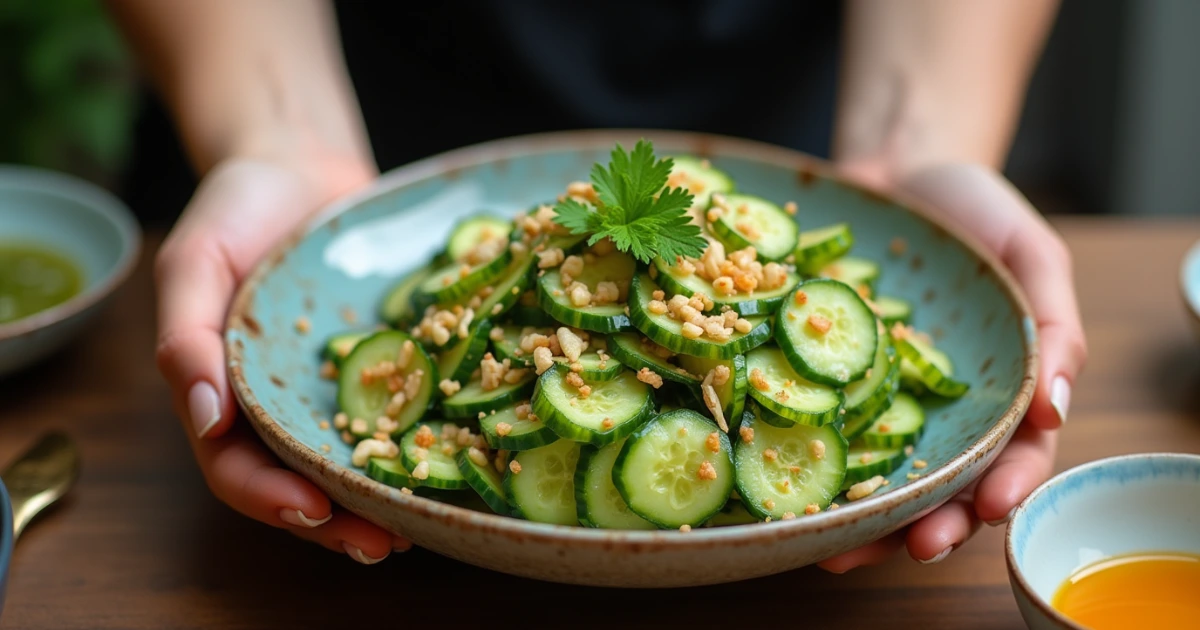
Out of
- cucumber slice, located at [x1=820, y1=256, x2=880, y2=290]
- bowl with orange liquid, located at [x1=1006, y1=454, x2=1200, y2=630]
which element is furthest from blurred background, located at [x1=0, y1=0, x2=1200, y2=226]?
bowl with orange liquid, located at [x1=1006, y1=454, x2=1200, y2=630]

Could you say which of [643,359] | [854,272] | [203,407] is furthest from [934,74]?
[203,407]

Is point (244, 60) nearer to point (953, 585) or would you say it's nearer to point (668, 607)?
point (668, 607)

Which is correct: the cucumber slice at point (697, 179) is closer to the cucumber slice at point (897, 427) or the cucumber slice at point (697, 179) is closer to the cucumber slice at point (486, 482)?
the cucumber slice at point (897, 427)

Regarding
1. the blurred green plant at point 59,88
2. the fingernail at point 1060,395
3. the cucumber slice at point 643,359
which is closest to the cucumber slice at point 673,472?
the cucumber slice at point 643,359

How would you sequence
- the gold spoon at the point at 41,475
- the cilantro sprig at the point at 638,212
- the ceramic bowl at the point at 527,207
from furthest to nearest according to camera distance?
the gold spoon at the point at 41,475, the cilantro sprig at the point at 638,212, the ceramic bowl at the point at 527,207

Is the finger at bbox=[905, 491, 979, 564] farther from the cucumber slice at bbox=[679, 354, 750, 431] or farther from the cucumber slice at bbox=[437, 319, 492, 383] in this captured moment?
the cucumber slice at bbox=[437, 319, 492, 383]
